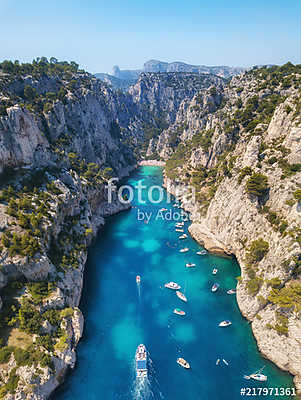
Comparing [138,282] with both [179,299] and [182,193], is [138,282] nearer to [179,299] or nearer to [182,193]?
[179,299]

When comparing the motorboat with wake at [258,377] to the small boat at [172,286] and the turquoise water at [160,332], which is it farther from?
the small boat at [172,286]

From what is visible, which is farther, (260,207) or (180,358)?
(260,207)

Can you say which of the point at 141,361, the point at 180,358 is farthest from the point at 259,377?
the point at 141,361

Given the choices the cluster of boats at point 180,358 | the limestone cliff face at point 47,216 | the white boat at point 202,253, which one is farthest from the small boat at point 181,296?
the limestone cliff face at point 47,216

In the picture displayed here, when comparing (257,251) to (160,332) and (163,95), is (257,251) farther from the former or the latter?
(163,95)

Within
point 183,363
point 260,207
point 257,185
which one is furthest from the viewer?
point 260,207

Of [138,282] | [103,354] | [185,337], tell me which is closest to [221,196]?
[138,282]

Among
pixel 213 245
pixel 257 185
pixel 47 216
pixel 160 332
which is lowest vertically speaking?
pixel 160 332

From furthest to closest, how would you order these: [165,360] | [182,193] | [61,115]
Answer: [182,193]
[61,115]
[165,360]
